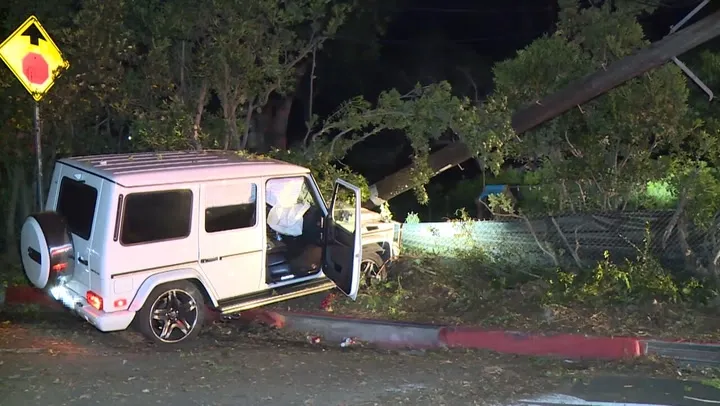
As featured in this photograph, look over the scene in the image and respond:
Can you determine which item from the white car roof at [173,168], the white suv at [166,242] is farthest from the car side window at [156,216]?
the white car roof at [173,168]

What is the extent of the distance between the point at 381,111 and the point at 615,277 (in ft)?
12.4

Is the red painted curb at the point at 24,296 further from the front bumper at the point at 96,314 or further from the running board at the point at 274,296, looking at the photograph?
the running board at the point at 274,296

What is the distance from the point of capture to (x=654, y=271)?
850 centimetres

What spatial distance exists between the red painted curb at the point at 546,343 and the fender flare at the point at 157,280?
101 inches

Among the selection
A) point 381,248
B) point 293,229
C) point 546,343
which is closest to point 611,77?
point 381,248

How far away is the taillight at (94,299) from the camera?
276 inches

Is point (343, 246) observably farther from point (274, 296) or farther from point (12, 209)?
point (12, 209)

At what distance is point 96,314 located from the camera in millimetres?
7004

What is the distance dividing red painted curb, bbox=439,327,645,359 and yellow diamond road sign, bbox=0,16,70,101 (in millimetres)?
5645

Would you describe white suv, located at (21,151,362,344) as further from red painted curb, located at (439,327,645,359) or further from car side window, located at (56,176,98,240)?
red painted curb, located at (439,327,645,359)

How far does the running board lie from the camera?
777 centimetres

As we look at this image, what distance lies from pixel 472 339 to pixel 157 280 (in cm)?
316

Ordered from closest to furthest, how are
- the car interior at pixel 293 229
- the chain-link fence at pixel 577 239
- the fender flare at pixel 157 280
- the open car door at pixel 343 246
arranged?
the fender flare at pixel 157 280 < the open car door at pixel 343 246 < the car interior at pixel 293 229 < the chain-link fence at pixel 577 239

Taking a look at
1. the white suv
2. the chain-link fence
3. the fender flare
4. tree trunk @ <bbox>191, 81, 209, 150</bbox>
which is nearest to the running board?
the white suv
